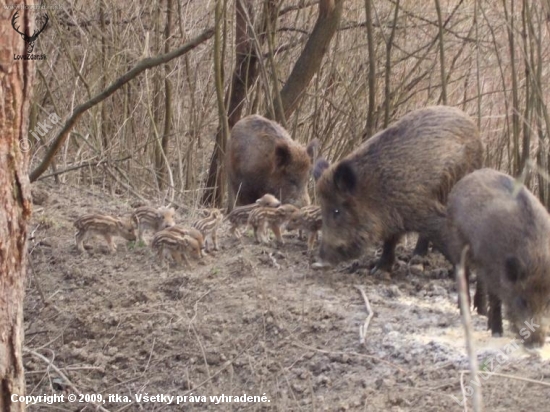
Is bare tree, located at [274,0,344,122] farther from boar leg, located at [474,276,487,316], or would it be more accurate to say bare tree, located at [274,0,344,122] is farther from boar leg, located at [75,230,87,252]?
boar leg, located at [474,276,487,316]

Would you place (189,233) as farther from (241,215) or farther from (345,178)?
(345,178)

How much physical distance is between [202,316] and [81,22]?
6.22 m

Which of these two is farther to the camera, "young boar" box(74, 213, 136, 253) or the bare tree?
the bare tree

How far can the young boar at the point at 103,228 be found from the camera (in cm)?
696

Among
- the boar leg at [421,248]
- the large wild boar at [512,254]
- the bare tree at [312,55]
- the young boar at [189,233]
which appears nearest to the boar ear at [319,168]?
the boar leg at [421,248]

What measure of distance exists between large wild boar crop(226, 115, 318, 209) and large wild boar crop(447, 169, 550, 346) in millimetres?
3726

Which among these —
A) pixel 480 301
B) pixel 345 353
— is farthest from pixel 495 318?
pixel 345 353

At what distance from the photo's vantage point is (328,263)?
23.6 ft

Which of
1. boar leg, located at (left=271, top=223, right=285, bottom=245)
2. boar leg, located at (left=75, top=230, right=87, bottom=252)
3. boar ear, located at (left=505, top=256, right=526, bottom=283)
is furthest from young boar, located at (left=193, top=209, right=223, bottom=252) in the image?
boar ear, located at (left=505, top=256, right=526, bottom=283)

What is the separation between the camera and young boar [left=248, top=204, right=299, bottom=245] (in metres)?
7.26

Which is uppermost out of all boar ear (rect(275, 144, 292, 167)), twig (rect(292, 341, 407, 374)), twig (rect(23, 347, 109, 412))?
boar ear (rect(275, 144, 292, 167))

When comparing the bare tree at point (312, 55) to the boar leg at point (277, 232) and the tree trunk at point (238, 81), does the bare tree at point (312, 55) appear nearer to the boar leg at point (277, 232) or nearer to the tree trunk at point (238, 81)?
the tree trunk at point (238, 81)

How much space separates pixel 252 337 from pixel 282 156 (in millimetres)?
3784

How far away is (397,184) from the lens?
7195mm
